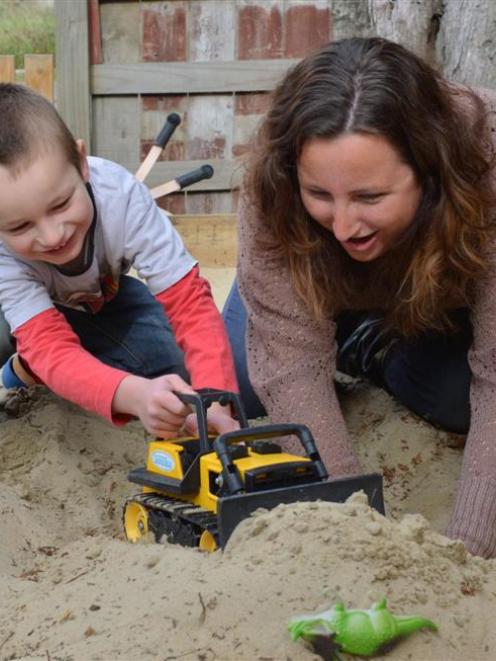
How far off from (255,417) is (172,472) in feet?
3.90

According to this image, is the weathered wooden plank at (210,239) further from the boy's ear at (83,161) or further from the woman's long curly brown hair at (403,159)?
the woman's long curly brown hair at (403,159)

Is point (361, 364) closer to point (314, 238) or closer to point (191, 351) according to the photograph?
point (191, 351)

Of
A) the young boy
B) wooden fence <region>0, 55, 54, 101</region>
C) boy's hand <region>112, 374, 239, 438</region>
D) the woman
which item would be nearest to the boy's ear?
the young boy

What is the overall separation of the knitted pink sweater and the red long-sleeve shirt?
0.10 metres

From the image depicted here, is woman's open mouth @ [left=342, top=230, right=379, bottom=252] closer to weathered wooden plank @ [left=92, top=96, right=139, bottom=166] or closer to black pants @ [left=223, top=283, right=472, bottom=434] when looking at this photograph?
black pants @ [left=223, top=283, right=472, bottom=434]

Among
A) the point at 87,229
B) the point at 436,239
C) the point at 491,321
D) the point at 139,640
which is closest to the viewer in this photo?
the point at 139,640

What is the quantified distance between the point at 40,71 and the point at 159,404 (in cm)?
550

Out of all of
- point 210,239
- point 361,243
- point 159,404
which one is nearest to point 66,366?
point 159,404

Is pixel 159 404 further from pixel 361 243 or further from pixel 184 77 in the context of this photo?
pixel 184 77

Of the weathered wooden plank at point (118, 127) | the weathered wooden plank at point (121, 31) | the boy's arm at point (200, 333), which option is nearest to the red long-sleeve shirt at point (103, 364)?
the boy's arm at point (200, 333)

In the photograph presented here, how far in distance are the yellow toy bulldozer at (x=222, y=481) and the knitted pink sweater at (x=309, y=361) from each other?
387 mm

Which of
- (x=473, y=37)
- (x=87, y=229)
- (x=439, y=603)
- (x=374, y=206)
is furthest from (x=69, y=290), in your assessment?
(x=439, y=603)

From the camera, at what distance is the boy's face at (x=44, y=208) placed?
239 centimetres

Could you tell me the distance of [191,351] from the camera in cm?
264
